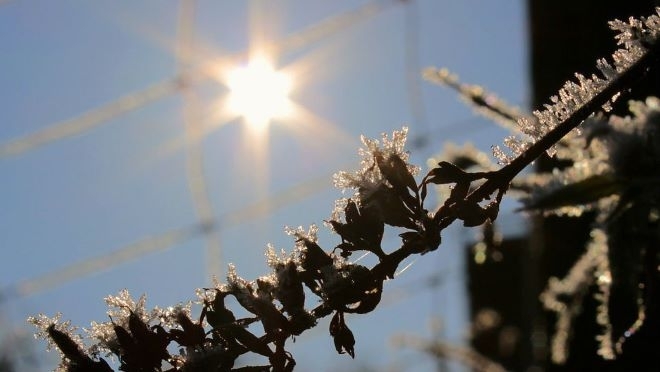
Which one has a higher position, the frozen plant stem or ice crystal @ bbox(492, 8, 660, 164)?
ice crystal @ bbox(492, 8, 660, 164)

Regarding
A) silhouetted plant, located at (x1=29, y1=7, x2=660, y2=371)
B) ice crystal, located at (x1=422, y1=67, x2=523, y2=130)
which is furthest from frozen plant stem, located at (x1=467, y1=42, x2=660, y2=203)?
ice crystal, located at (x1=422, y1=67, x2=523, y2=130)

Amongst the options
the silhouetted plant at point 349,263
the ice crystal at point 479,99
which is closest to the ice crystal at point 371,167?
the silhouetted plant at point 349,263

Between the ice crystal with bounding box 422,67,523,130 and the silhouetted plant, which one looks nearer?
the silhouetted plant

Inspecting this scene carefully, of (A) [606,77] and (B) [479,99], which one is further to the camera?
(B) [479,99]

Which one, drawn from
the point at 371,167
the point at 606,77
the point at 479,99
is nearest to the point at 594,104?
the point at 606,77

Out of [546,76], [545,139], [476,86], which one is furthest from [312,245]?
[546,76]

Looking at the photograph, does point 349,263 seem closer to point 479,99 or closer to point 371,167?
point 371,167

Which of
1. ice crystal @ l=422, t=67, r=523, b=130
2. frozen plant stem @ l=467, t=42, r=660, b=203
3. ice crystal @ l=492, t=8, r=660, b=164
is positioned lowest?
frozen plant stem @ l=467, t=42, r=660, b=203

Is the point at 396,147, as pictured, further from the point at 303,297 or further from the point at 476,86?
the point at 476,86

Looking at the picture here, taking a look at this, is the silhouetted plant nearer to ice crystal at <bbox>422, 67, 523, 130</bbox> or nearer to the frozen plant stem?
the frozen plant stem

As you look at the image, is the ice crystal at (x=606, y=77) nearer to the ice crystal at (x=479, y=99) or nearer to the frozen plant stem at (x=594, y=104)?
the frozen plant stem at (x=594, y=104)

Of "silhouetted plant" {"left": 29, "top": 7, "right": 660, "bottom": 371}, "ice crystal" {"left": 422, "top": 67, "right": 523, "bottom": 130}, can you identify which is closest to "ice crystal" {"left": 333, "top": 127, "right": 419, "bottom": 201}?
"silhouetted plant" {"left": 29, "top": 7, "right": 660, "bottom": 371}
